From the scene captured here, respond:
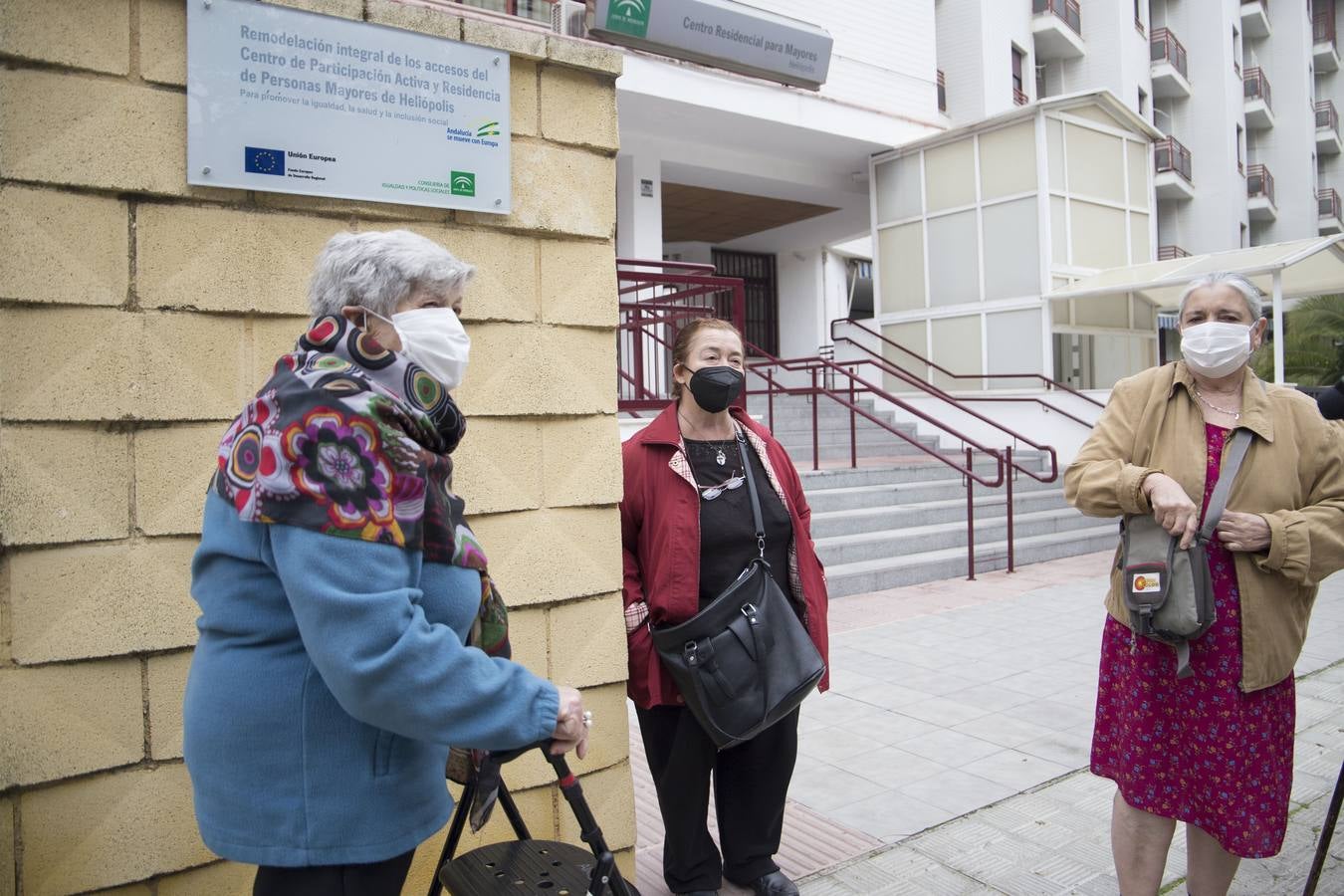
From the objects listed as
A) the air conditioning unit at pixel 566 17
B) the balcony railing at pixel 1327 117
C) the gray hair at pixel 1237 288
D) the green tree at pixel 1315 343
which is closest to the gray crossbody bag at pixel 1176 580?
the gray hair at pixel 1237 288

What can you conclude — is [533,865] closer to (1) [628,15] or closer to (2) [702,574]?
(2) [702,574]

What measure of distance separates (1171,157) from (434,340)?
2932cm

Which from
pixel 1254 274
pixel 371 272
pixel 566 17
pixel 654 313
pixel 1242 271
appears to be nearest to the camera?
pixel 371 272

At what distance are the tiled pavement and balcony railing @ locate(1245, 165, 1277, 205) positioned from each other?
1106 inches

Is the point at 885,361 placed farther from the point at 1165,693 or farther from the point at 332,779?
the point at 332,779

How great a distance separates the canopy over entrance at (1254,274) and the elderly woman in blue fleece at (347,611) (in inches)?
468

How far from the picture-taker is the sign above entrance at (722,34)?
9555mm

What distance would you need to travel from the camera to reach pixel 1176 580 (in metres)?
2.34

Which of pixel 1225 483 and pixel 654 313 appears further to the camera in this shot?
pixel 654 313

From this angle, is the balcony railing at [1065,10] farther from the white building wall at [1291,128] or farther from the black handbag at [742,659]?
the black handbag at [742,659]

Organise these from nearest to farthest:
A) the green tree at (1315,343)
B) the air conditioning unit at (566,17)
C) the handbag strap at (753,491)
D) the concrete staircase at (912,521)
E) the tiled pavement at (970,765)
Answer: the handbag strap at (753,491), the tiled pavement at (970,765), the air conditioning unit at (566,17), the concrete staircase at (912,521), the green tree at (1315,343)

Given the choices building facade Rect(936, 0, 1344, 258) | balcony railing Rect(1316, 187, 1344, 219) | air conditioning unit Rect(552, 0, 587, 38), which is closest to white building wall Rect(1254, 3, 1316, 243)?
building facade Rect(936, 0, 1344, 258)

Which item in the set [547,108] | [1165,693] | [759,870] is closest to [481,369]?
[547,108]

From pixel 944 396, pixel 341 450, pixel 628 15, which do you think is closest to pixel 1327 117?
pixel 944 396
